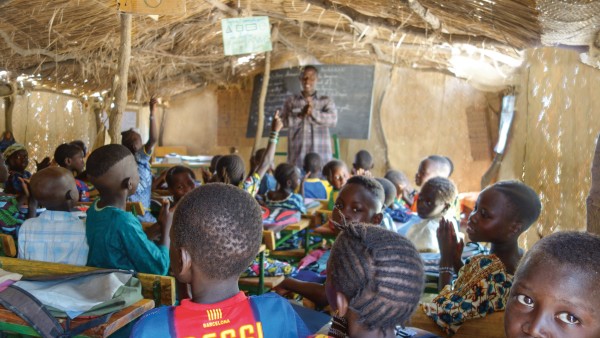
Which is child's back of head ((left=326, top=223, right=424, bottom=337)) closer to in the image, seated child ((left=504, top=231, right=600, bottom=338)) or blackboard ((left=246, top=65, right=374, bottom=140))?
seated child ((left=504, top=231, right=600, bottom=338))

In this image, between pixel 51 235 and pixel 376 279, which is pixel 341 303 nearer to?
pixel 376 279

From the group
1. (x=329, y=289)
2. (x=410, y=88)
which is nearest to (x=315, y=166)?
(x=410, y=88)

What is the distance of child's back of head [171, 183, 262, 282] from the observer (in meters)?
1.49

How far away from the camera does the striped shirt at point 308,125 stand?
23.2 ft

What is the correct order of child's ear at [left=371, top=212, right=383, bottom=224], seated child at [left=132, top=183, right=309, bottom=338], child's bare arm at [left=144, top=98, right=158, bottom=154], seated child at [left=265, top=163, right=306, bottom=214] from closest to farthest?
seated child at [left=132, top=183, right=309, bottom=338] < child's ear at [left=371, top=212, right=383, bottom=224] < seated child at [left=265, top=163, right=306, bottom=214] < child's bare arm at [left=144, top=98, right=158, bottom=154]

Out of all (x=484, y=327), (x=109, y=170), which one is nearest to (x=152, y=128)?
(x=109, y=170)

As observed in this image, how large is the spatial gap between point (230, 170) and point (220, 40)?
163 inches

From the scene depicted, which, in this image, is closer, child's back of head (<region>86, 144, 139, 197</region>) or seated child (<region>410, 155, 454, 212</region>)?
child's back of head (<region>86, 144, 139, 197</region>)

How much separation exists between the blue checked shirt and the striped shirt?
4.78 meters

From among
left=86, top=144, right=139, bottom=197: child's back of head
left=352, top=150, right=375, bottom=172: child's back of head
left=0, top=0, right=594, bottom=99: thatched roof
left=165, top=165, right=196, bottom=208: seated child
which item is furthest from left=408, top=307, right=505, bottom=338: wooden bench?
left=352, top=150, right=375, bottom=172: child's back of head

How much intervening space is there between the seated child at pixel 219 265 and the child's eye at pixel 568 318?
76 centimetres

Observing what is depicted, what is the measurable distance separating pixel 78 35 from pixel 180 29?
1394mm

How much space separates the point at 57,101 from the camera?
28.1 ft

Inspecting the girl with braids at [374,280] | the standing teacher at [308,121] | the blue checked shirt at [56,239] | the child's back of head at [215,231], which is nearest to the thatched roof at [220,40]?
the standing teacher at [308,121]
